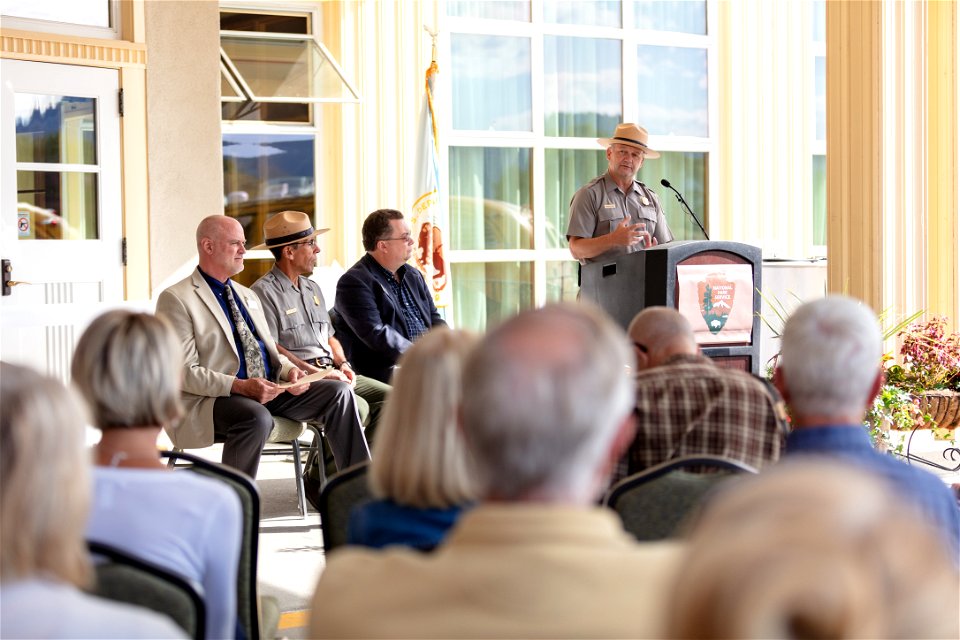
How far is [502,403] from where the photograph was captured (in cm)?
126

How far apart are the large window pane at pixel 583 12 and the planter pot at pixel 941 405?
6.78m

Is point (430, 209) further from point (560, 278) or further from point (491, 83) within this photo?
point (560, 278)

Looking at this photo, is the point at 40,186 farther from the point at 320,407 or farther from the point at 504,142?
the point at 504,142

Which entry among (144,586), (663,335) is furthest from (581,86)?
(144,586)

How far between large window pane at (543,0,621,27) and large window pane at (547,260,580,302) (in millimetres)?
2373

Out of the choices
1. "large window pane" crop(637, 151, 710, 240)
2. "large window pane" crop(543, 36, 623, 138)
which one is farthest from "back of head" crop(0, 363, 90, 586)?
"large window pane" crop(637, 151, 710, 240)

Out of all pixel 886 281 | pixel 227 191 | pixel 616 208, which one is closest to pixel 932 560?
pixel 616 208

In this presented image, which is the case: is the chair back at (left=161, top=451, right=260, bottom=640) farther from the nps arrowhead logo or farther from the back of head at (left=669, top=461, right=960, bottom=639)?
the nps arrowhead logo

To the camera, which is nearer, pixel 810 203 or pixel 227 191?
pixel 227 191

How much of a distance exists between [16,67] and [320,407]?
2.83 m

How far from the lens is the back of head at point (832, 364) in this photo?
90.5 inches

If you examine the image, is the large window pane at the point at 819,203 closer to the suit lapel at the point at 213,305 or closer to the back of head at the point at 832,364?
the suit lapel at the point at 213,305

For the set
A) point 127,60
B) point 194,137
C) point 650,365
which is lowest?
point 650,365

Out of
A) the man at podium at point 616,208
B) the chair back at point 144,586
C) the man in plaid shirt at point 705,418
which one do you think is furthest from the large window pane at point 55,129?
the chair back at point 144,586
